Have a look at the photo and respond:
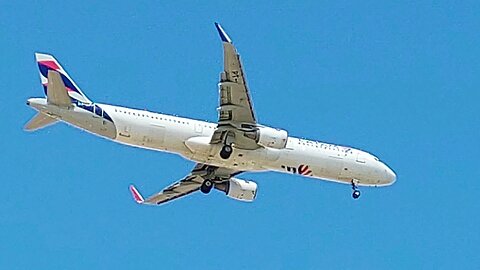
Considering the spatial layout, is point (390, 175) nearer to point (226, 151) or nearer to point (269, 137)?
point (269, 137)

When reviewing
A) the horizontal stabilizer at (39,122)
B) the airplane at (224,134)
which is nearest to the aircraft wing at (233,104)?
the airplane at (224,134)

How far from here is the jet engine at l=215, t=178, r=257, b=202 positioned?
78.1 meters

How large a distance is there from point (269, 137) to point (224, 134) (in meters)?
2.78

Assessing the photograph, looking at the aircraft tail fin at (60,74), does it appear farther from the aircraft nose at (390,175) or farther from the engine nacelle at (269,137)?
the aircraft nose at (390,175)

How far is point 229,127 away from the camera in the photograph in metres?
69.3

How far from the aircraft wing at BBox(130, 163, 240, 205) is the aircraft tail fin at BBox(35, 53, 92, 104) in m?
12.2

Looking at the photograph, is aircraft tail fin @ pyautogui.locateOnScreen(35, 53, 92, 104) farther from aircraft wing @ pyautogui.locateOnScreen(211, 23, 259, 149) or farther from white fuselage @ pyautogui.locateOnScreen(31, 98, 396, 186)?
aircraft wing @ pyautogui.locateOnScreen(211, 23, 259, 149)

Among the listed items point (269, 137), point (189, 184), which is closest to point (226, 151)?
point (269, 137)

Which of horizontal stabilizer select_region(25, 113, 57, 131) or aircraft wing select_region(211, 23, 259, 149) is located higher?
aircraft wing select_region(211, 23, 259, 149)

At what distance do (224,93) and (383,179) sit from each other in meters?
14.2

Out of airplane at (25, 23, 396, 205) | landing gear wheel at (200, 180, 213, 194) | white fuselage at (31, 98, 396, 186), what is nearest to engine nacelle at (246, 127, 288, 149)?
airplane at (25, 23, 396, 205)

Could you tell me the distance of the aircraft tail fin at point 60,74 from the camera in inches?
2670

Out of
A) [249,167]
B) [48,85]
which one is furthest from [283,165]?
[48,85]

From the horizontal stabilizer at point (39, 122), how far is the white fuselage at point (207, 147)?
48 cm
